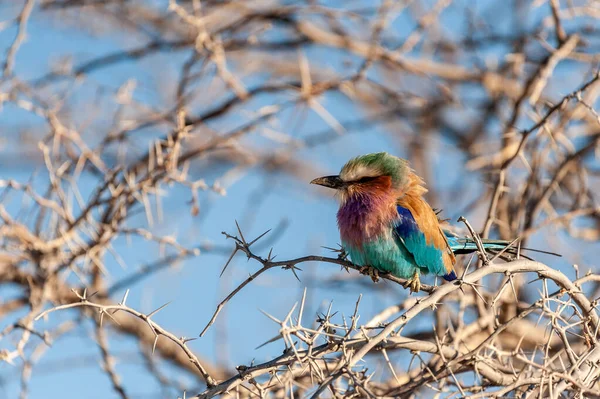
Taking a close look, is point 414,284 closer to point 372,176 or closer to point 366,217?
point 366,217

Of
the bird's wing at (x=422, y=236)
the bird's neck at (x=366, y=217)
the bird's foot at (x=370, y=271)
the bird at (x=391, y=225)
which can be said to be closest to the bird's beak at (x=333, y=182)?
the bird at (x=391, y=225)

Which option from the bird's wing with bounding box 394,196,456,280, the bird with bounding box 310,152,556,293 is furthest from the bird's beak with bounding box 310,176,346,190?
the bird's wing with bounding box 394,196,456,280

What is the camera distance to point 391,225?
322cm

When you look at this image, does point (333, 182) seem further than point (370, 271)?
Yes

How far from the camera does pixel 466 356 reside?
2484mm

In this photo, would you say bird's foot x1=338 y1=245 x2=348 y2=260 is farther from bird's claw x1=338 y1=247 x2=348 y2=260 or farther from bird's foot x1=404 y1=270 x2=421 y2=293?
bird's foot x1=404 y1=270 x2=421 y2=293

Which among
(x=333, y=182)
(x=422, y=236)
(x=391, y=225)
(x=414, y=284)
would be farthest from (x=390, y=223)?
(x=333, y=182)

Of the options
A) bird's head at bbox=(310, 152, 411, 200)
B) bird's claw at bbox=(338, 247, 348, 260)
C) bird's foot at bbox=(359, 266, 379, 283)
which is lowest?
bird's foot at bbox=(359, 266, 379, 283)

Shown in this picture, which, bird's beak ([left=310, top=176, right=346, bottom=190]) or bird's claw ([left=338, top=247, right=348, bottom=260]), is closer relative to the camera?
bird's claw ([left=338, top=247, right=348, bottom=260])

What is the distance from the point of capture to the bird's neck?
3178 millimetres

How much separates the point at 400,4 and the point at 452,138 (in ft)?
8.76

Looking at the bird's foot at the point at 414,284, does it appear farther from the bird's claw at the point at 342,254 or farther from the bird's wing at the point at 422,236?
the bird's claw at the point at 342,254

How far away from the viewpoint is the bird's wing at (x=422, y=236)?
318 cm

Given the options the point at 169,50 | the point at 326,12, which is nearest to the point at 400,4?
the point at 326,12
